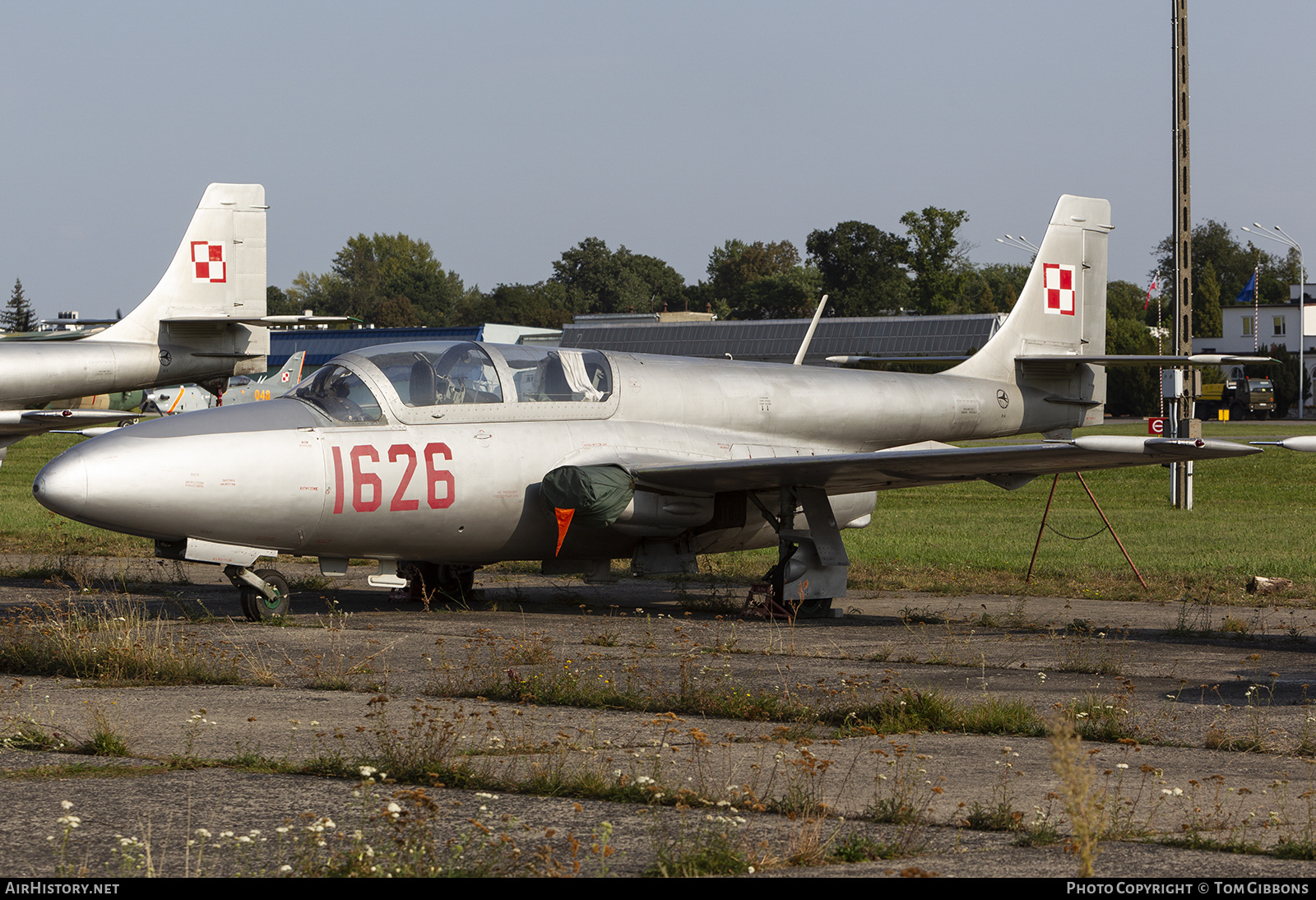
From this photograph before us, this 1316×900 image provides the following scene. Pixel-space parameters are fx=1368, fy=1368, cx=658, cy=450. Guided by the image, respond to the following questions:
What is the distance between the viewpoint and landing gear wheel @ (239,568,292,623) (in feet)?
37.7

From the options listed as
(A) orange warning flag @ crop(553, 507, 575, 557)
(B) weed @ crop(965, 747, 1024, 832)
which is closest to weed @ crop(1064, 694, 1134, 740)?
(B) weed @ crop(965, 747, 1024, 832)

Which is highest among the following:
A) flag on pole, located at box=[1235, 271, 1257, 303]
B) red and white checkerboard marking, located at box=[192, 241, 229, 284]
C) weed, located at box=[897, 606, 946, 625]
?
flag on pole, located at box=[1235, 271, 1257, 303]

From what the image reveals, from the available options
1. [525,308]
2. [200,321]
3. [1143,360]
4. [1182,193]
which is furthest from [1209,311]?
[1143,360]

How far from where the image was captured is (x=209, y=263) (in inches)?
1094

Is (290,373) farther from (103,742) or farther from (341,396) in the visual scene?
(103,742)

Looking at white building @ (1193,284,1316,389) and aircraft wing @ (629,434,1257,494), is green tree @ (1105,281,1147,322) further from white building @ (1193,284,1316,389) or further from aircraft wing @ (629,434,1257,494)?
aircraft wing @ (629,434,1257,494)

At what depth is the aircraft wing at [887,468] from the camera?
11711 mm

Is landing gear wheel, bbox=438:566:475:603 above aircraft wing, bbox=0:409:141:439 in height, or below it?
below

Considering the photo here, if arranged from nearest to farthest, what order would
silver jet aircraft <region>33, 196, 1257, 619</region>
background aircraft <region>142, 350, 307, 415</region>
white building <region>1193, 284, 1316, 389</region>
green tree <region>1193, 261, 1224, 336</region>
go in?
silver jet aircraft <region>33, 196, 1257, 619</region>, background aircraft <region>142, 350, 307, 415</region>, white building <region>1193, 284, 1316, 389</region>, green tree <region>1193, 261, 1224, 336</region>

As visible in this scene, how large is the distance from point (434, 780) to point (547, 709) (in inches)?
78.2

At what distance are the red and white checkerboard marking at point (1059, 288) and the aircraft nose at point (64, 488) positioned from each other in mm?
11860

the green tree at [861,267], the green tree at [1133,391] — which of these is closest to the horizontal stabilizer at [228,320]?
the green tree at [1133,391]

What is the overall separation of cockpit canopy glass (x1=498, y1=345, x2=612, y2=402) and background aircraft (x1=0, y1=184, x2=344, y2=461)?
13.2 metres
